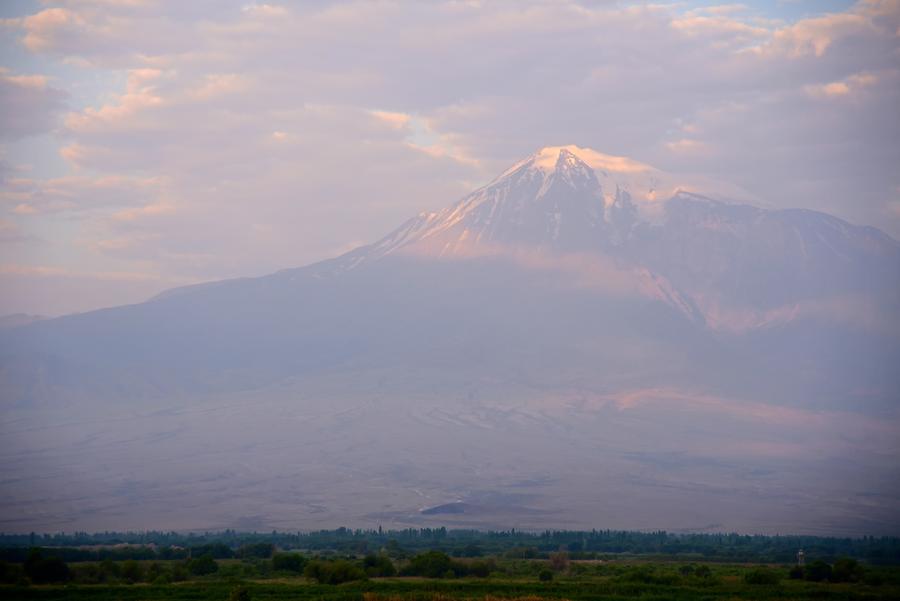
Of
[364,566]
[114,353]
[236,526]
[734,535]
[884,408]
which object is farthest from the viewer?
[114,353]

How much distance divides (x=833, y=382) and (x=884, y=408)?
10.3 metres

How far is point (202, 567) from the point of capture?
41.2 meters

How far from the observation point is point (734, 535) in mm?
76750

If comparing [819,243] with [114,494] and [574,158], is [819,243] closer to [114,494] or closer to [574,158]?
[574,158]

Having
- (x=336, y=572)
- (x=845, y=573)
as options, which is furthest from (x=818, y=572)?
(x=336, y=572)

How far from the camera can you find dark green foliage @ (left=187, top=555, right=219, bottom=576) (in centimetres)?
4094

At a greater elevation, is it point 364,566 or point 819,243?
point 819,243

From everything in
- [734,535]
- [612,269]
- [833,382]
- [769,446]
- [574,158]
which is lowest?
[734,535]

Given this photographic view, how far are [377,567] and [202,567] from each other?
22.1ft

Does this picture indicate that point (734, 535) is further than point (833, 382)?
No

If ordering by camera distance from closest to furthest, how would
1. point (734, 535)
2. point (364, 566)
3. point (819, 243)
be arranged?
point (364, 566) < point (734, 535) < point (819, 243)

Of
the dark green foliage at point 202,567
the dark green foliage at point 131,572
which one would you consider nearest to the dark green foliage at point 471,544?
the dark green foliage at point 202,567

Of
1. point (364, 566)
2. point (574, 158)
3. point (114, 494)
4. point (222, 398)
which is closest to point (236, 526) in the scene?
point (114, 494)

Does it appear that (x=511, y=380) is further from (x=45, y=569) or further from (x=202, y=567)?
(x=45, y=569)
